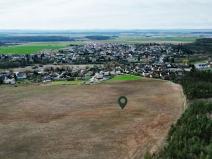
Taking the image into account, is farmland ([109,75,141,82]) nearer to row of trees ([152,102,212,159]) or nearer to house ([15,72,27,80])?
house ([15,72,27,80])

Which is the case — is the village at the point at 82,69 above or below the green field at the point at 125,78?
below

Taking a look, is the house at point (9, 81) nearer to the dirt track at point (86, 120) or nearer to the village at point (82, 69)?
the village at point (82, 69)

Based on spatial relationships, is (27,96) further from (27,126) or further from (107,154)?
(107,154)

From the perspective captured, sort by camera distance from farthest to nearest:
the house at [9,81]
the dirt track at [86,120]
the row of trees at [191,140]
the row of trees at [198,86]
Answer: the house at [9,81], the row of trees at [198,86], the dirt track at [86,120], the row of trees at [191,140]

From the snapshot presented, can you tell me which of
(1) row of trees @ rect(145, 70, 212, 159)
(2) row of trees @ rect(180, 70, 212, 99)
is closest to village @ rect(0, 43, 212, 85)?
(2) row of trees @ rect(180, 70, 212, 99)

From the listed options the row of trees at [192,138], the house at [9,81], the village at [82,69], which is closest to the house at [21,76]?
the village at [82,69]

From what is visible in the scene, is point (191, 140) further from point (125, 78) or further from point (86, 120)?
point (125, 78)

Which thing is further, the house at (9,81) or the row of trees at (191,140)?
the house at (9,81)

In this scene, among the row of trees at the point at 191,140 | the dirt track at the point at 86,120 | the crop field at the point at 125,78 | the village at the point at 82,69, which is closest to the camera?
the row of trees at the point at 191,140

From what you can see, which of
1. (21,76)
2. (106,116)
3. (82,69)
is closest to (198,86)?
(106,116)

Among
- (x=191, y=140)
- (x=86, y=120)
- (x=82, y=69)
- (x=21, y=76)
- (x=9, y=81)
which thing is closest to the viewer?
(x=191, y=140)
